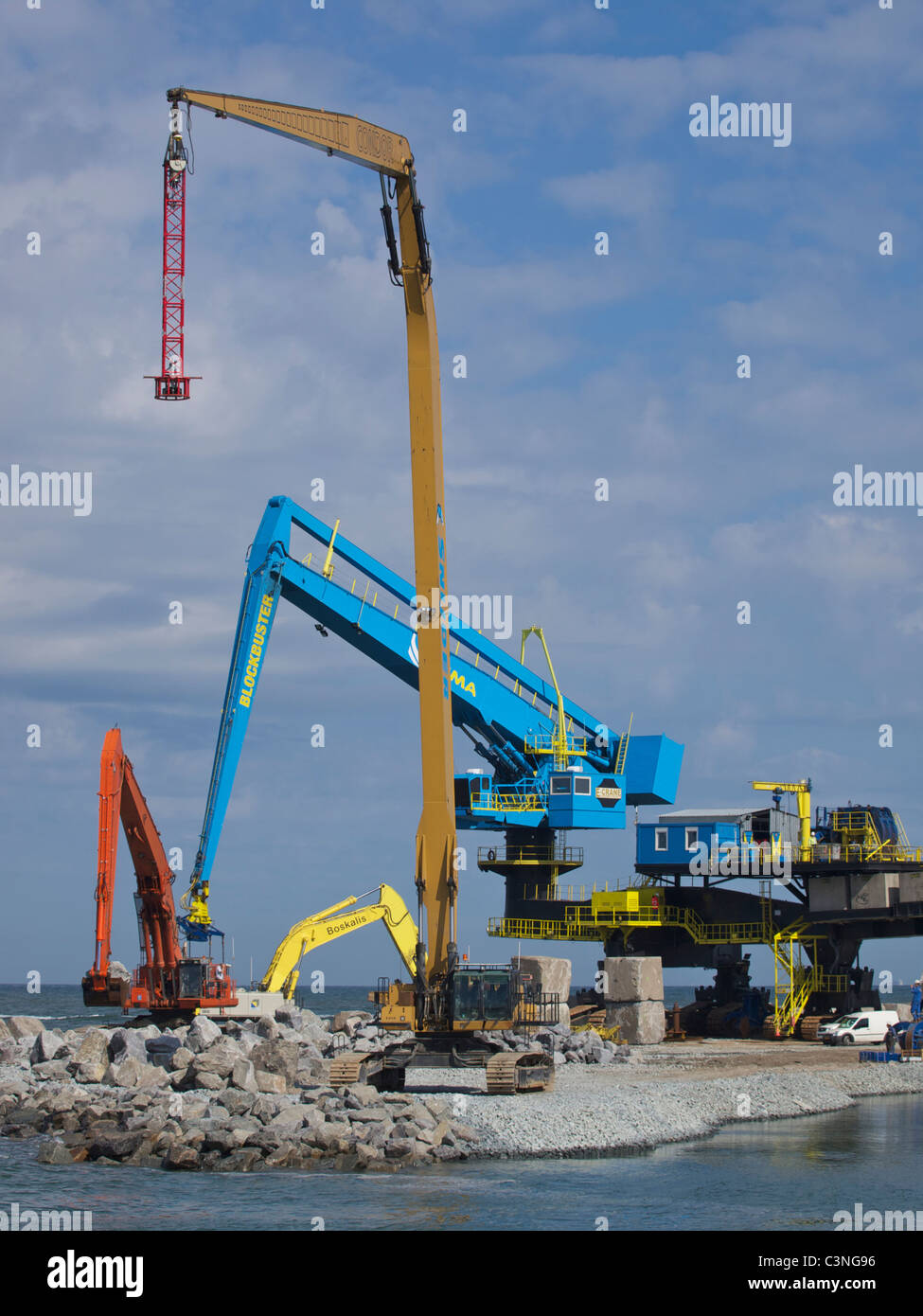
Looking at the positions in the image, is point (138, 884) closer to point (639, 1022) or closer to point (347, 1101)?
point (639, 1022)

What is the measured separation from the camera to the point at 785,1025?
43.1 meters

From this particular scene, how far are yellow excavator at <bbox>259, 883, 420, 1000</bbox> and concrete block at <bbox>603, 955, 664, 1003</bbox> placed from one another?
18.9 feet

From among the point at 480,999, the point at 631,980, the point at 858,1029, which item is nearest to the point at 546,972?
the point at 631,980

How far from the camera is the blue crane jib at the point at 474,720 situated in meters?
42.1

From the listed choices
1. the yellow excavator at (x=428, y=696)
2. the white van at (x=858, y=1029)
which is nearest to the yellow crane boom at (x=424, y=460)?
the yellow excavator at (x=428, y=696)

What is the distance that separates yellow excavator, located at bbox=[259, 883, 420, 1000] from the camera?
43.8 meters

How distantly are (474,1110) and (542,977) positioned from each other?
18.8m

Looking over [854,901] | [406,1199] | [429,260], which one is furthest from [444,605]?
[854,901]

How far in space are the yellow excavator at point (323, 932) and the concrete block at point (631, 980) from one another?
227 inches

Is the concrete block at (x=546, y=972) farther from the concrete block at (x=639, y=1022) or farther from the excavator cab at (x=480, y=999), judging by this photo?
the excavator cab at (x=480, y=999)

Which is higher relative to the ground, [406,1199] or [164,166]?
[164,166]

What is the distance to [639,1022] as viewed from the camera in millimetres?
42125

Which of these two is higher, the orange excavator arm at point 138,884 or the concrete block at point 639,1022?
the orange excavator arm at point 138,884
